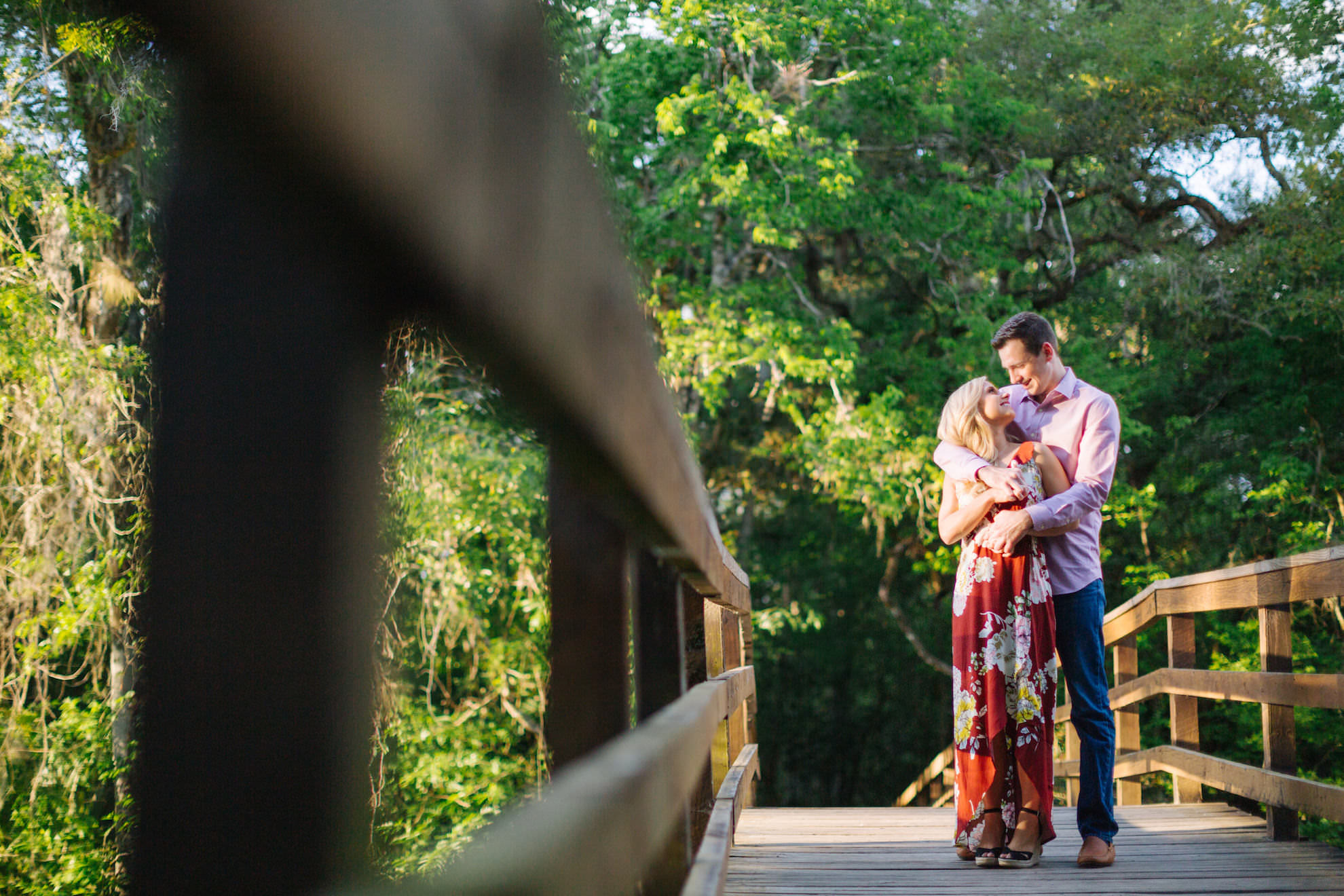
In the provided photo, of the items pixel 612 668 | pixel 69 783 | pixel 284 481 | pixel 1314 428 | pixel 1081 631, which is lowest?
pixel 69 783

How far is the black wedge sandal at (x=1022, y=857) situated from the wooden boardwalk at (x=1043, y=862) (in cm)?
4

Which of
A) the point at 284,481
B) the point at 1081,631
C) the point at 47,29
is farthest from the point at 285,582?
the point at 47,29

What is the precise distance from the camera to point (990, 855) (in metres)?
2.89

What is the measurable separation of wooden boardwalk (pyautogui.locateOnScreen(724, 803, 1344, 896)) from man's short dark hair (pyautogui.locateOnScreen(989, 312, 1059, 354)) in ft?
4.85

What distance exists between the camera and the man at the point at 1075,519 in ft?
9.45

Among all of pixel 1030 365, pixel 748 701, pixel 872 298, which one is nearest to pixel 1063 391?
pixel 1030 365

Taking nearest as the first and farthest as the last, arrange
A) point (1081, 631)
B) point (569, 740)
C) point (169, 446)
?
point (169, 446)
point (569, 740)
point (1081, 631)

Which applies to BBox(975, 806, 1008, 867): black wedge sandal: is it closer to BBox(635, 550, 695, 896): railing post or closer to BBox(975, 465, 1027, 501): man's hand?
BBox(975, 465, 1027, 501): man's hand

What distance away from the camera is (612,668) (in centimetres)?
86

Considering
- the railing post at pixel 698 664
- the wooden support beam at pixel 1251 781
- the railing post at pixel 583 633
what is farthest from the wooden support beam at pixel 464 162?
the wooden support beam at pixel 1251 781

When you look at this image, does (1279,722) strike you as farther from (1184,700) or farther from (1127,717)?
(1127,717)

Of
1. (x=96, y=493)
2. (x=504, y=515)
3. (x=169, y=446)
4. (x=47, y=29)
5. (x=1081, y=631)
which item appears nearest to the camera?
(x=169, y=446)

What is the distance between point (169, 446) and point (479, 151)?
0.56ft

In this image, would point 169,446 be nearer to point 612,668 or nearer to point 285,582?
point 285,582
